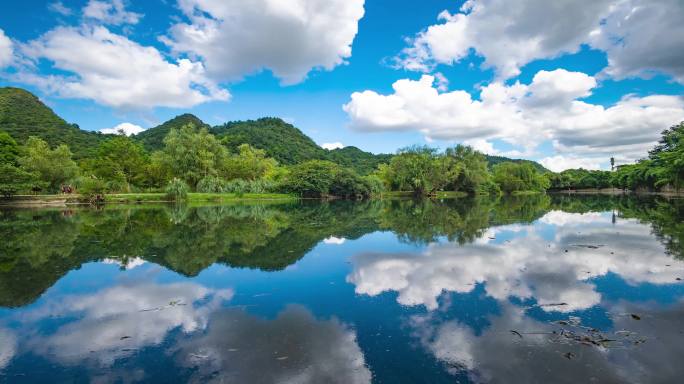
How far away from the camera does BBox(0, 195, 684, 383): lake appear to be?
527cm

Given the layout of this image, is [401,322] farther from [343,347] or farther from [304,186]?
[304,186]

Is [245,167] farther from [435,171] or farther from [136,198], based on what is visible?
[435,171]

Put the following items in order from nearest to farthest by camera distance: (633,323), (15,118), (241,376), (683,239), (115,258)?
(241,376) → (633,323) → (115,258) → (683,239) → (15,118)

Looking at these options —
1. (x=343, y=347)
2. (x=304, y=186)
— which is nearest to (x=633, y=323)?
(x=343, y=347)

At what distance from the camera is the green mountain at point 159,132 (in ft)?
380

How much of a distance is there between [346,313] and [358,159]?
493ft

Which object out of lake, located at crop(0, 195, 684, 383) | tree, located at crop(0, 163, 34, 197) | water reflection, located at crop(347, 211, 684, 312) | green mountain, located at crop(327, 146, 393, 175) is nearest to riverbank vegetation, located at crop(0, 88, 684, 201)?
tree, located at crop(0, 163, 34, 197)

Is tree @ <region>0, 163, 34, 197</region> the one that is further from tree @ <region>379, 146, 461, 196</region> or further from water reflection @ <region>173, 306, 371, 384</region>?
tree @ <region>379, 146, 461, 196</region>

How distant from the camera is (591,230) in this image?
2009 cm

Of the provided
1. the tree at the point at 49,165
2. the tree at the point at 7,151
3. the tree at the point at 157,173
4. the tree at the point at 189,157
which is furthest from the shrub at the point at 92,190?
the tree at the point at 157,173

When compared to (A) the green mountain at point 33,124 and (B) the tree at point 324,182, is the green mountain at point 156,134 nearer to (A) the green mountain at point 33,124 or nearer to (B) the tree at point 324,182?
(A) the green mountain at point 33,124

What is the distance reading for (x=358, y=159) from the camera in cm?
15688

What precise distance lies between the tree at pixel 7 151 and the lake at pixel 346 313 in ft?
165

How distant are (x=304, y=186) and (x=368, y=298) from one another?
59.3 metres
